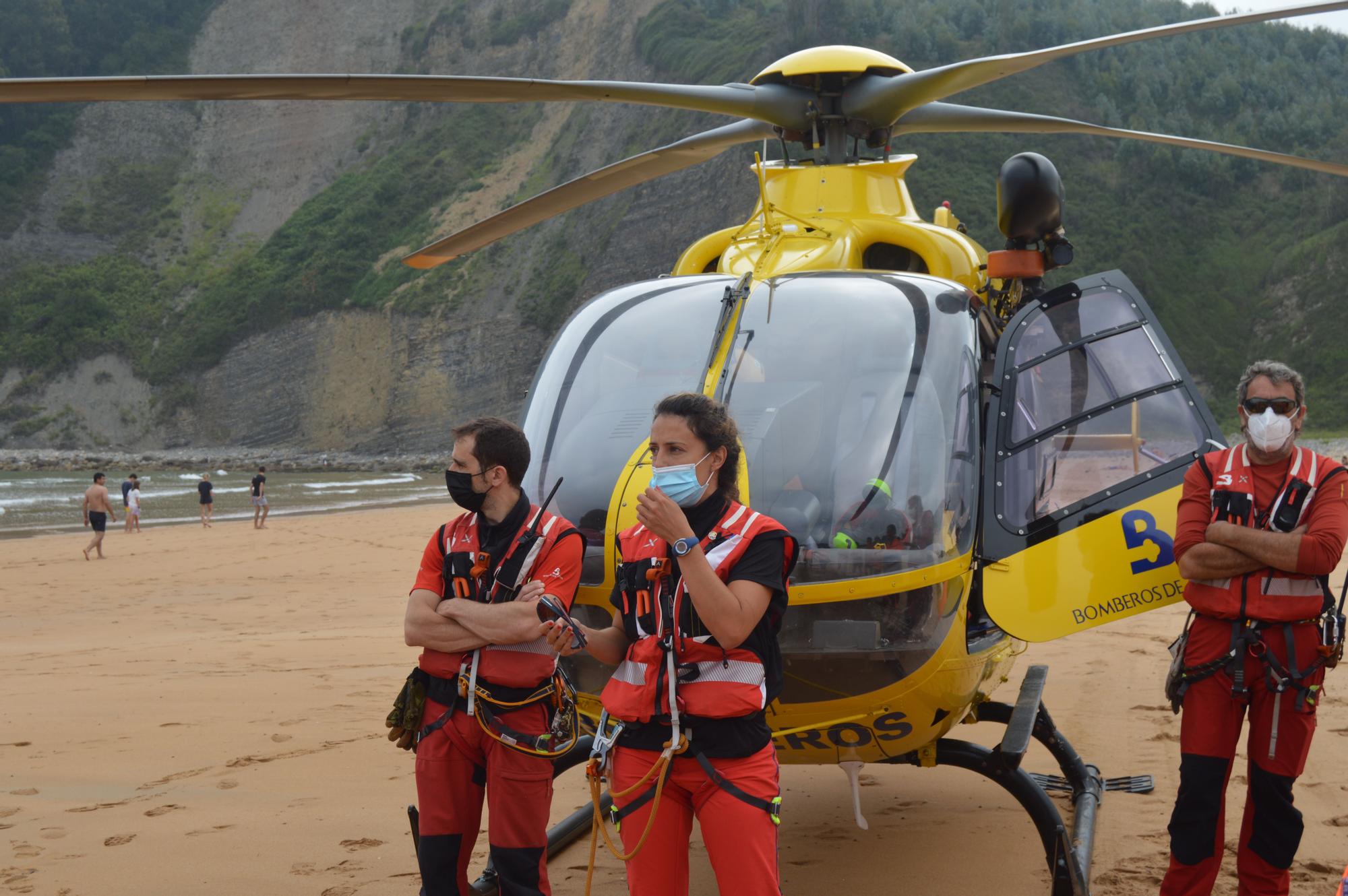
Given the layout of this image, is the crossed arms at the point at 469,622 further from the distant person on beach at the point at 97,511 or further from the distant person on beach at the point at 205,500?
the distant person on beach at the point at 205,500

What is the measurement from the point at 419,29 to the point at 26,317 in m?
31.6

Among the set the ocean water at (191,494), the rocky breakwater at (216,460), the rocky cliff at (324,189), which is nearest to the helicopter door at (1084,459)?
the ocean water at (191,494)

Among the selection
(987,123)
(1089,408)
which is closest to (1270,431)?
(1089,408)

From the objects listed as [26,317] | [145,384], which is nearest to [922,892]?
[145,384]

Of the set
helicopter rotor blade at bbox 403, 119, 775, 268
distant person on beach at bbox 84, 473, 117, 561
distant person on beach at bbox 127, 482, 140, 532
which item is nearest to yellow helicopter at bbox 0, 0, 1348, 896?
helicopter rotor blade at bbox 403, 119, 775, 268

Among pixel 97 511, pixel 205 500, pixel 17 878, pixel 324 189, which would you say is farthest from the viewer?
pixel 324 189

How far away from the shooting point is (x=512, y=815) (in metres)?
3.37

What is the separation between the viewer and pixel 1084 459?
411cm

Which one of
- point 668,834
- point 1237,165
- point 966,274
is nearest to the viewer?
point 668,834

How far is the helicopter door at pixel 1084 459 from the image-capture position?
152 inches

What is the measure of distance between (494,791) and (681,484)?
3.78ft

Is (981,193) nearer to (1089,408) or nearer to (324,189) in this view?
(324,189)

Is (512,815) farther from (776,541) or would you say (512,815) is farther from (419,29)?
(419,29)

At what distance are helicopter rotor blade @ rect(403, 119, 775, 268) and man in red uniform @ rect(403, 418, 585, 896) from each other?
1.89 meters
